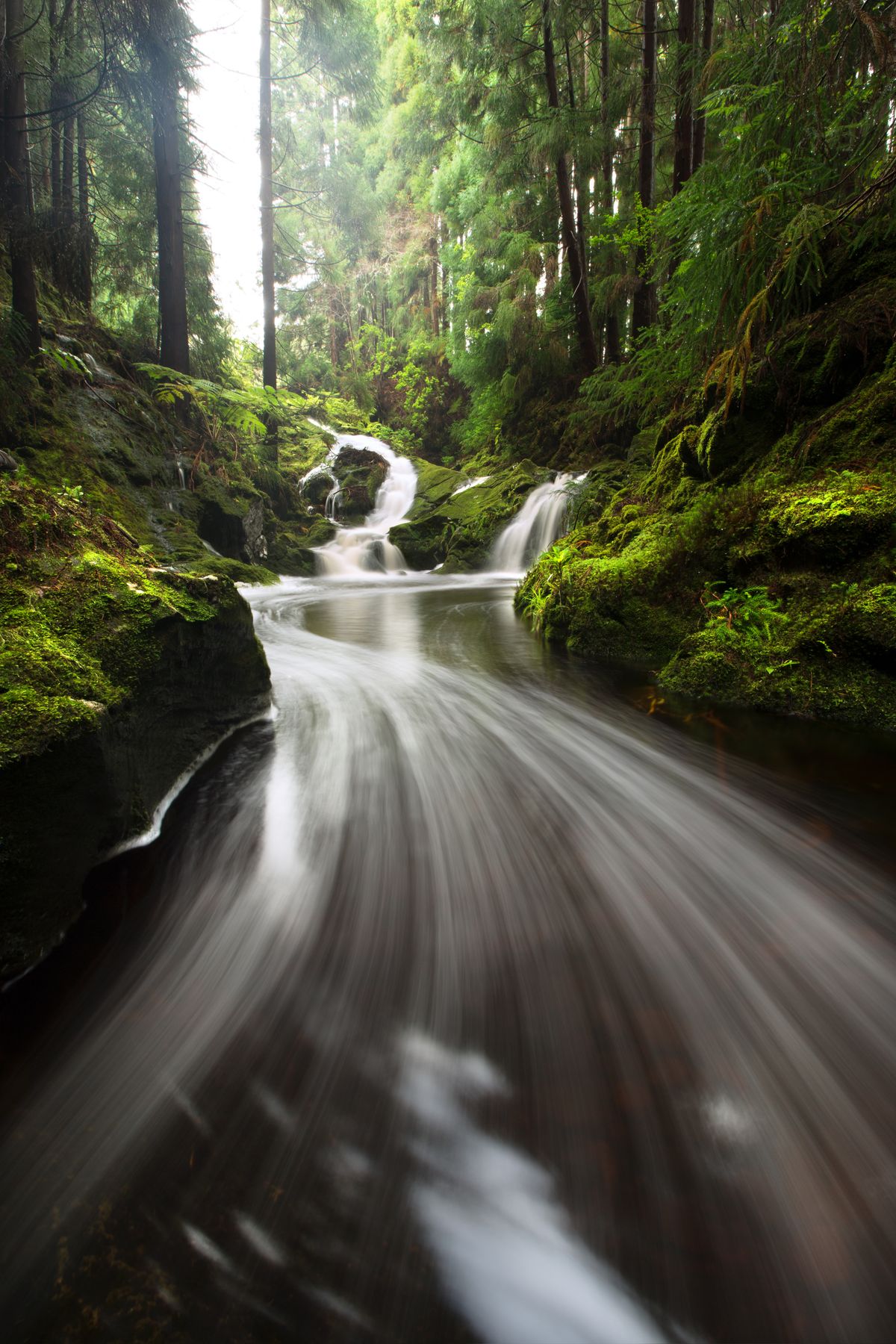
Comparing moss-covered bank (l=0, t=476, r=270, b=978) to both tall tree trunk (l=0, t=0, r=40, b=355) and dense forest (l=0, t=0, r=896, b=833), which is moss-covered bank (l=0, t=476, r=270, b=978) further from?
tall tree trunk (l=0, t=0, r=40, b=355)

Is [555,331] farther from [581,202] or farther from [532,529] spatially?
[532,529]

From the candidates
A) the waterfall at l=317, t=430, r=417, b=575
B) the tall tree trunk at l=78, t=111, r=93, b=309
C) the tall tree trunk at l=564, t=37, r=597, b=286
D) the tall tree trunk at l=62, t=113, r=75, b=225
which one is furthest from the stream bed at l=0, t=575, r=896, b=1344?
the tall tree trunk at l=564, t=37, r=597, b=286

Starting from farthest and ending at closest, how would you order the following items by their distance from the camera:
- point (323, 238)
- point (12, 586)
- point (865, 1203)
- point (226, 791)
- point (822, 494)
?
point (323, 238) < point (822, 494) < point (226, 791) < point (12, 586) < point (865, 1203)

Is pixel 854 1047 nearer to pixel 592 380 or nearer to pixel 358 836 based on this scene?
pixel 358 836

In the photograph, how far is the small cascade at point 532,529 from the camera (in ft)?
36.0

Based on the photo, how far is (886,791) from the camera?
2.39 meters

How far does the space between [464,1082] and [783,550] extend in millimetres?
3581

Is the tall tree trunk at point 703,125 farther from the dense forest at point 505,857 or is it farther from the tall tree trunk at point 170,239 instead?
the tall tree trunk at point 170,239

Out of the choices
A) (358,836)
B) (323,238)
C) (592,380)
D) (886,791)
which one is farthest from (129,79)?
(323,238)

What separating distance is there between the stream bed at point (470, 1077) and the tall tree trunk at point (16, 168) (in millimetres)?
7612

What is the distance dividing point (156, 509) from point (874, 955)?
8775 millimetres

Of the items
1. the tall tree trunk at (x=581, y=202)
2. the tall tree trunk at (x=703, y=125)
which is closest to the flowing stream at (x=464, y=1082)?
the tall tree trunk at (x=703, y=125)

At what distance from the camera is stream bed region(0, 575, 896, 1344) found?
0.92 meters

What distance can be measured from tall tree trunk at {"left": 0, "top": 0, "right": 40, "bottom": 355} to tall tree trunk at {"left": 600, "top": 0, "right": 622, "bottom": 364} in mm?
8963
